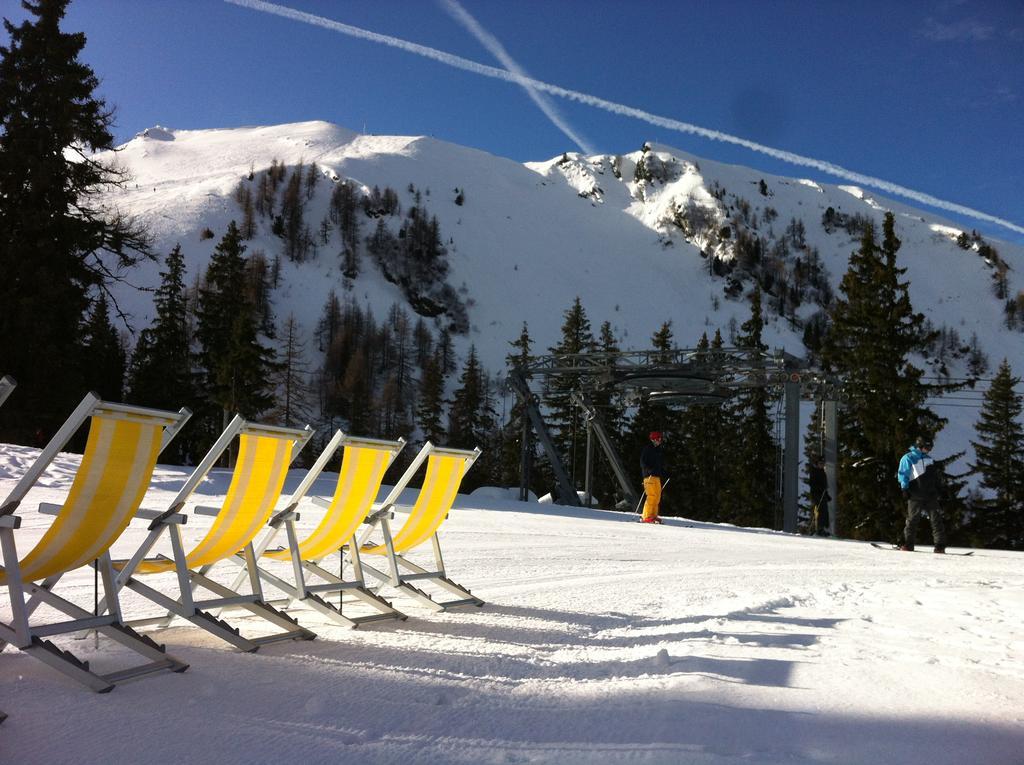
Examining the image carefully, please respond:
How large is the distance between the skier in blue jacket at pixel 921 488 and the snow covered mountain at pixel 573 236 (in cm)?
6334

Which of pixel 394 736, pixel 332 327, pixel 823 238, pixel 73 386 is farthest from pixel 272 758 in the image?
pixel 823 238

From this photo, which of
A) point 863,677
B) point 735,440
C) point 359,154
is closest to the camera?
point 863,677

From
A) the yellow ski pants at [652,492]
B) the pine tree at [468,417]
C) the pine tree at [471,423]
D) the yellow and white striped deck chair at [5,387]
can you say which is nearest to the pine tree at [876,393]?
the yellow ski pants at [652,492]

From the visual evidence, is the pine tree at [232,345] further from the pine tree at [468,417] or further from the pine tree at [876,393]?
the pine tree at [876,393]

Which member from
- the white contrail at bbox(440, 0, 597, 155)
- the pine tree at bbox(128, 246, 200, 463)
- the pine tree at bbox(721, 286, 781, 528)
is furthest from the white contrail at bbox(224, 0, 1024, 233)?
the pine tree at bbox(721, 286, 781, 528)

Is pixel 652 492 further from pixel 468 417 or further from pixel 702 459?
pixel 468 417

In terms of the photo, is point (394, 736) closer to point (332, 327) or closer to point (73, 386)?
point (73, 386)

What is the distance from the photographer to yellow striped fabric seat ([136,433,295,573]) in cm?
373

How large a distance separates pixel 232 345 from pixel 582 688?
33.7m

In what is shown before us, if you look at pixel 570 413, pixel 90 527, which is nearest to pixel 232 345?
pixel 570 413

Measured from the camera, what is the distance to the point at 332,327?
71875mm

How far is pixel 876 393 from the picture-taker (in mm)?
28688

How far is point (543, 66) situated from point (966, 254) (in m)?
93.3

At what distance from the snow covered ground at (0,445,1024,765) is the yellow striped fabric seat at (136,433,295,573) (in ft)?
1.51
